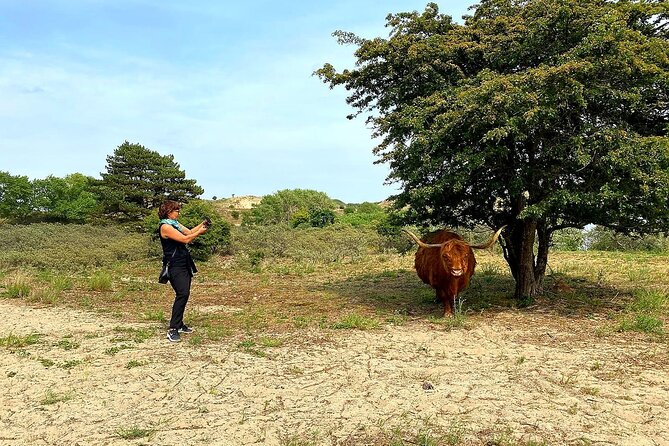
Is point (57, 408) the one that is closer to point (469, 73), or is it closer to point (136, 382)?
point (136, 382)

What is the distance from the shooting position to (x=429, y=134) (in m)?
8.12

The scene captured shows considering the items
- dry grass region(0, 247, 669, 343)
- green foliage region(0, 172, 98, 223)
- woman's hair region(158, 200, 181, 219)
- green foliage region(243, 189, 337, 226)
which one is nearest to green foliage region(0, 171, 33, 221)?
green foliage region(0, 172, 98, 223)

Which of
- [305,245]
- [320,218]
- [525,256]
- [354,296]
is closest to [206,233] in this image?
[305,245]

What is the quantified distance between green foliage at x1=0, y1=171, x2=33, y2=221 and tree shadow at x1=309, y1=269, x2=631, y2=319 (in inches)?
1430

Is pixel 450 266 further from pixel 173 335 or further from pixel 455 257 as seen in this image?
pixel 173 335

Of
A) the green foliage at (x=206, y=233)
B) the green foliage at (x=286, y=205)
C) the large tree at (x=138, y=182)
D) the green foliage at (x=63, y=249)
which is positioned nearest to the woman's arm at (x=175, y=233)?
the green foliage at (x=63, y=249)

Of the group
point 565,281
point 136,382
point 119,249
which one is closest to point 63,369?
point 136,382

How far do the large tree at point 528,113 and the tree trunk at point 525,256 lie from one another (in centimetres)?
3

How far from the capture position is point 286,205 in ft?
186

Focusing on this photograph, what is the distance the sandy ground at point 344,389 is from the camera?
4.13 m

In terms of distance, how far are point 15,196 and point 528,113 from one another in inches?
1702

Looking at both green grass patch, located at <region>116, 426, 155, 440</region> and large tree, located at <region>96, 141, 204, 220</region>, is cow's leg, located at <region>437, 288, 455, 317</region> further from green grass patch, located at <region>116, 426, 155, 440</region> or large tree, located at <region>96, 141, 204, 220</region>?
large tree, located at <region>96, 141, 204, 220</region>

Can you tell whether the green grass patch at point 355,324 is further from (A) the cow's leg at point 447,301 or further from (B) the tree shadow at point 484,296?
(A) the cow's leg at point 447,301

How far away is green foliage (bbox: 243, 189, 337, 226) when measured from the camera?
51.0m
